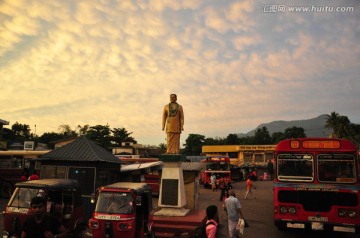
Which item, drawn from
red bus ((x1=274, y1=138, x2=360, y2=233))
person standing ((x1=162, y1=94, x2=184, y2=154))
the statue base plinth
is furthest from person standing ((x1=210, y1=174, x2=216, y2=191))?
red bus ((x1=274, y1=138, x2=360, y2=233))

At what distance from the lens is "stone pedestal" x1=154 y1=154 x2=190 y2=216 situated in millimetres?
11914

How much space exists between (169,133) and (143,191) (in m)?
3.76

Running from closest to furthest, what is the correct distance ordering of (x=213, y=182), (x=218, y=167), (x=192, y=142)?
(x=213, y=182) < (x=218, y=167) < (x=192, y=142)

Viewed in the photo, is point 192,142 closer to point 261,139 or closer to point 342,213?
point 261,139

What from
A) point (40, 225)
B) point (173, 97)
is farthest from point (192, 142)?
point (40, 225)

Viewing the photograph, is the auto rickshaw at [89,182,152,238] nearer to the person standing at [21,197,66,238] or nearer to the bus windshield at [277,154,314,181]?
Answer: the person standing at [21,197,66,238]

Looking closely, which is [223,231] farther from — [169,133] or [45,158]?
[45,158]

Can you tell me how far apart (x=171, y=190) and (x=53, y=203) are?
4.43 m

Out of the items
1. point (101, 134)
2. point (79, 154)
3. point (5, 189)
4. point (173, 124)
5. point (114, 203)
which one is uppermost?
point (101, 134)

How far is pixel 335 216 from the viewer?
10094mm

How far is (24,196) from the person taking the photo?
988 centimetres

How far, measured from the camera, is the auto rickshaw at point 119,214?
9.04 metres

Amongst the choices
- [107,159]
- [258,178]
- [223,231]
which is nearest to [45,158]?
[107,159]

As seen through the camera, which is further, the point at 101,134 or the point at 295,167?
the point at 101,134
